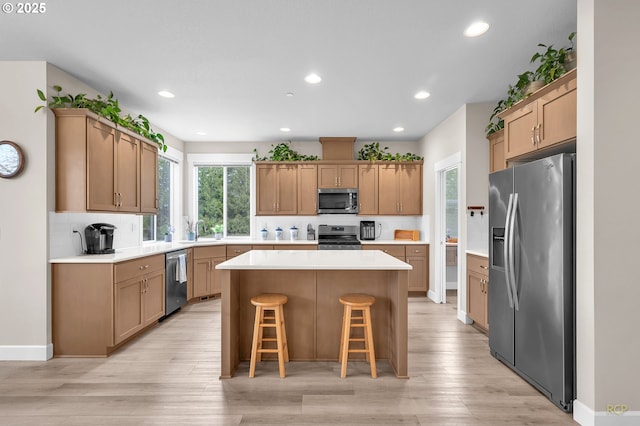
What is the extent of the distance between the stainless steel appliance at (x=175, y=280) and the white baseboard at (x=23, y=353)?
52.6 inches

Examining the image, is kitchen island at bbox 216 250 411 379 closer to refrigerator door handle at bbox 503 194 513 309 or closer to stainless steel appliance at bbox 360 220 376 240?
refrigerator door handle at bbox 503 194 513 309

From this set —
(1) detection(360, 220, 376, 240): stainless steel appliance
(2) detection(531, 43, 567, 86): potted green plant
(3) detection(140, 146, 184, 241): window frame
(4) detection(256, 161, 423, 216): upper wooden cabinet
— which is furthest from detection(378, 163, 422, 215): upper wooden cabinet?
(3) detection(140, 146, 184, 241): window frame

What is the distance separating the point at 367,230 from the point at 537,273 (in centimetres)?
370

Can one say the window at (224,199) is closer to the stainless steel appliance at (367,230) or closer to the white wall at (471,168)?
the stainless steel appliance at (367,230)

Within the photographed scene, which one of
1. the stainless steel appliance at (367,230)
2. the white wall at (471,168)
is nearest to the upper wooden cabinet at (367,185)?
the stainless steel appliance at (367,230)

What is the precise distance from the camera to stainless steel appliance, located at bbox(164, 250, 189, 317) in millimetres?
4289

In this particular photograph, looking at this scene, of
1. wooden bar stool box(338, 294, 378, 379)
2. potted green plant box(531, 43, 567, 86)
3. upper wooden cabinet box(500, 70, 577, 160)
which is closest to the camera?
upper wooden cabinet box(500, 70, 577, 160)

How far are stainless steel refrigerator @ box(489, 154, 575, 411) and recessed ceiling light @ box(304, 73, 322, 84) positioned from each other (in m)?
1.94

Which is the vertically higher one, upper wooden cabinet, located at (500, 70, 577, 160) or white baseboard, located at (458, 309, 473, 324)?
upper wooden cabinet, located at (500, 70, 577, 160)

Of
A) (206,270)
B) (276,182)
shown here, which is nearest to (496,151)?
(276,182)

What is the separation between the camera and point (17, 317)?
119 inches

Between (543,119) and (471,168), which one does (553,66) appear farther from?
(471,168)

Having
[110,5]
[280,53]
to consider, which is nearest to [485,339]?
[280,53]

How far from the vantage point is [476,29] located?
2.48 metres
